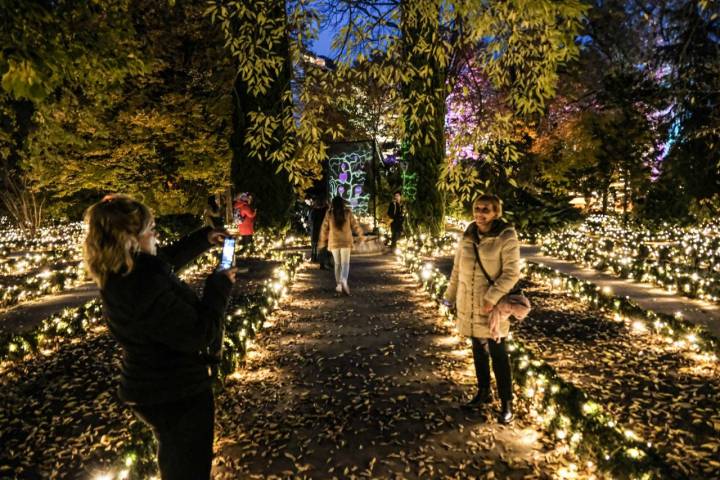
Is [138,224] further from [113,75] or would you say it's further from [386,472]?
[113,75]

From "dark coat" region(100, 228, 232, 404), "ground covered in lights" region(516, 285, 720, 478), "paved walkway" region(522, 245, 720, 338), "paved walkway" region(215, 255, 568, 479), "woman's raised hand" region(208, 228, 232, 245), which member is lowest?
"paved walkway" region(215, 255, 568, 479)

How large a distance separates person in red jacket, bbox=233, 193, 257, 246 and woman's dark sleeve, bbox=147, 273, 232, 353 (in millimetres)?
9782

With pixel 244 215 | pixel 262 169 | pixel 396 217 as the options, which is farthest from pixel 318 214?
pixel 396 217

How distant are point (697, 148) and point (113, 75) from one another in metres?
12.0

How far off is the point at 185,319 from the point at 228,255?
0.54 meters

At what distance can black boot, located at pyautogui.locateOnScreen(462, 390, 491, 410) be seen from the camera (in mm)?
4648

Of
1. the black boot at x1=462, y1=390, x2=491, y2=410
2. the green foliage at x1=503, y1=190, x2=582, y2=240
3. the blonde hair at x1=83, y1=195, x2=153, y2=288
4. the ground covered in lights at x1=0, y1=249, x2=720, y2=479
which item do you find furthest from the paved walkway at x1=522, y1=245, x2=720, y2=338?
the green foliage at x1=503, y1=190, x2=582, y2=240

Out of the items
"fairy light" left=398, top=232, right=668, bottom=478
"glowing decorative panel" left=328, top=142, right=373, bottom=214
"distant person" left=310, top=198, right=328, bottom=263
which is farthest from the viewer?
"glowing decorative panel" left=328, top=142, right=373, bottom=214

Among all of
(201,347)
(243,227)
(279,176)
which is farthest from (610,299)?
(279,176)

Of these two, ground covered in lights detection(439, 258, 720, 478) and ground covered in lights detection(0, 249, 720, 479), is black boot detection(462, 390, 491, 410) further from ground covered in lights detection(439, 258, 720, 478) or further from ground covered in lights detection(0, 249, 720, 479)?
ground covered in lights detection(439, 258, 720, 478)

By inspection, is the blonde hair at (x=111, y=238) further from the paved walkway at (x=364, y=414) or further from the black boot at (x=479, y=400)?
the black boot at (x=479, y=400)

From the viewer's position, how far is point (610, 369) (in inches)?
224

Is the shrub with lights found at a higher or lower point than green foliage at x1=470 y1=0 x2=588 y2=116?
lower

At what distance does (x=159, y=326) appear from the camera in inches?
84.2
